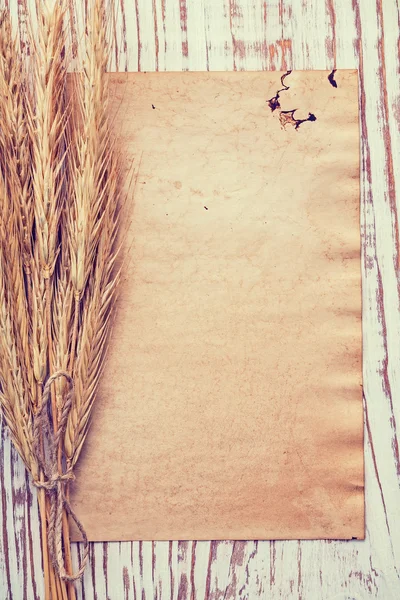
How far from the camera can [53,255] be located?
82 centimetres

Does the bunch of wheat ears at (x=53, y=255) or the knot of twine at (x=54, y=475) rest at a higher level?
the bunch of wheat ears at (x=53, y=255)

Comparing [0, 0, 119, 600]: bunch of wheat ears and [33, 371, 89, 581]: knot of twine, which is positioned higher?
[0, 0, 119, 600]: bunch of wheat ears

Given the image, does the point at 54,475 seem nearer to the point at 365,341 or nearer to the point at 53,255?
the point at 53,255

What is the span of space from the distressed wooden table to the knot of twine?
71 millimetres

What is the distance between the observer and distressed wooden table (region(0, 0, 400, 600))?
903 millimetres

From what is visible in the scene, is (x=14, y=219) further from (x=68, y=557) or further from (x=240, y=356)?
(x=68, y=557)

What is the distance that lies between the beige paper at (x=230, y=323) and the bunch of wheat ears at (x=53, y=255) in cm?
6

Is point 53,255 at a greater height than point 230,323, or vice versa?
point 53,255

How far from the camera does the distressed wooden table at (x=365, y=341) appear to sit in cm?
90

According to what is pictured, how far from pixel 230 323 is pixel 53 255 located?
293 mm

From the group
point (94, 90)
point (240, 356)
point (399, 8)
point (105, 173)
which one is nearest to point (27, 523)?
point (240, 356)

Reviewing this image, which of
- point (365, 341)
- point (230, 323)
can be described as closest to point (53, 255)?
point (230, 323)

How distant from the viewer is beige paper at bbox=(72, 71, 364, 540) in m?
0.89

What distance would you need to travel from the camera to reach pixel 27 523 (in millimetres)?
904
